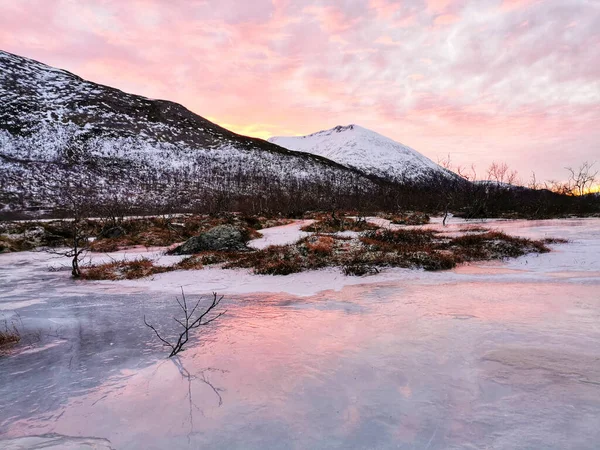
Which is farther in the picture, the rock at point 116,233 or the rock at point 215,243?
the rock at point 116,233

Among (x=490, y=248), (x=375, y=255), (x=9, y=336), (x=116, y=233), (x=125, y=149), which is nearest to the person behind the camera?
(x=9, y=336)

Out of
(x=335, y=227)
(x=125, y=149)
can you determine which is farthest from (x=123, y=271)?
(x=125, y=149)

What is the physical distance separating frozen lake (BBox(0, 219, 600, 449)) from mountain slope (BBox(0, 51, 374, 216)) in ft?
178

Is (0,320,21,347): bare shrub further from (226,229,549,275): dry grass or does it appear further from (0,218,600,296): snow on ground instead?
(226,229,549,275): dry grass

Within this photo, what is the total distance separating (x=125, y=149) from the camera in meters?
92.4

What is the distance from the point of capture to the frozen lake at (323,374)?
3.34m

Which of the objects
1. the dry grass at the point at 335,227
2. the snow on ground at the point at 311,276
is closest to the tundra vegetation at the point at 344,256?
the snow on ground at the point at 311,276

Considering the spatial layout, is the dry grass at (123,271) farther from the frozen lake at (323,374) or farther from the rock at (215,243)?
the frozen lake at (323,374)

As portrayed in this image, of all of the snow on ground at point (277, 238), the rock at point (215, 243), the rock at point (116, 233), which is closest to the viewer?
the rock at point (215, 243)

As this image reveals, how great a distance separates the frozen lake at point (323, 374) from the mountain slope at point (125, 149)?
5415 centimetres

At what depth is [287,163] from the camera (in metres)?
118

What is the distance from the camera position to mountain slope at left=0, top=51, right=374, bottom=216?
7438cm

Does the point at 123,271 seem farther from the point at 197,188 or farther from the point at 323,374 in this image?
the point at 197,188

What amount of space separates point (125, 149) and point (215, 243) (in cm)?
8987
